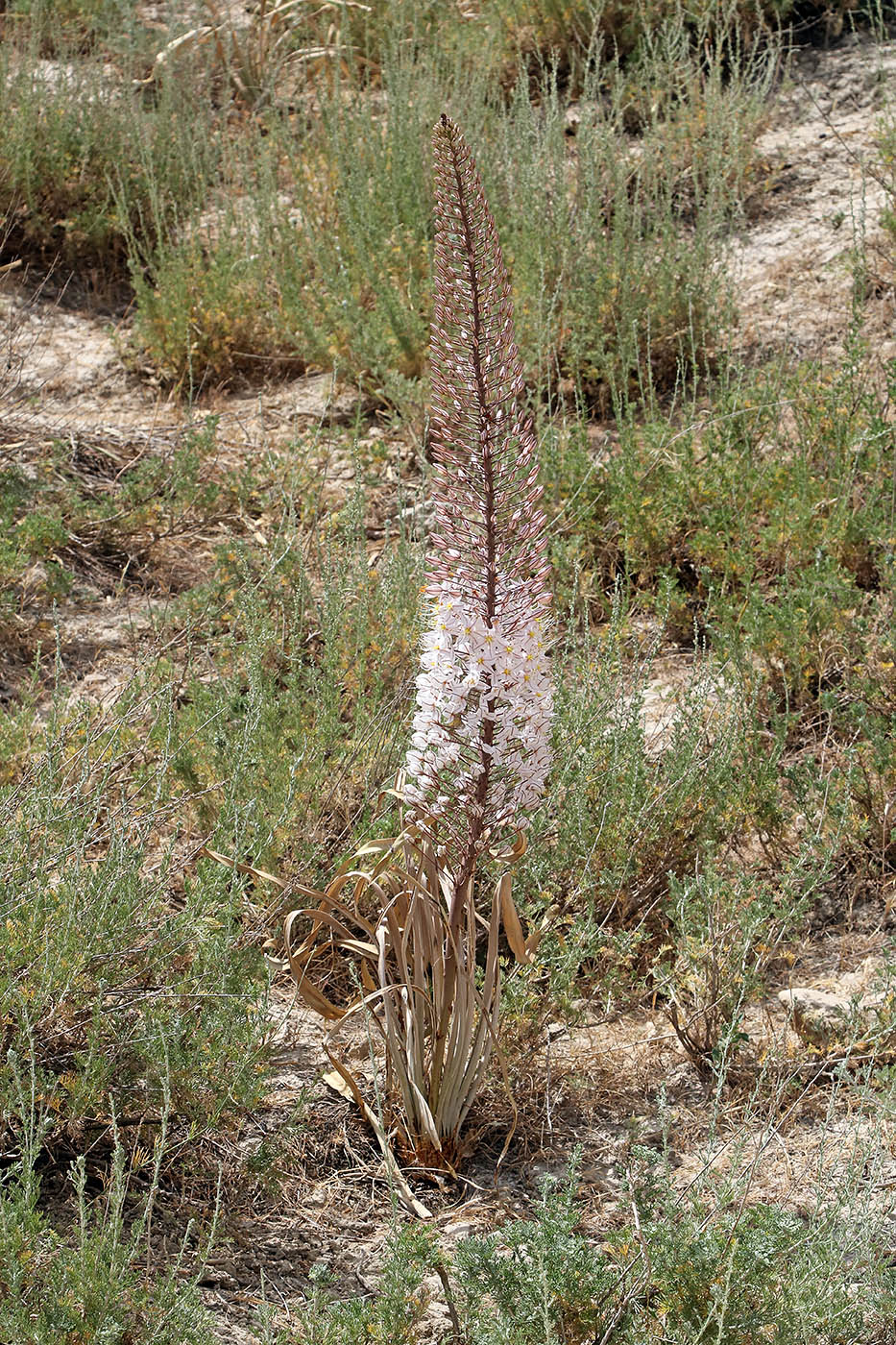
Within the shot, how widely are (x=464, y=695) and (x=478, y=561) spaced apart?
0.25 m

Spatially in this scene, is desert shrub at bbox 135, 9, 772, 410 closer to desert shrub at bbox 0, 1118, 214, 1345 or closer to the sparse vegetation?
the sparse vegetation

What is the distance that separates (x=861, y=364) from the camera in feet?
17.0

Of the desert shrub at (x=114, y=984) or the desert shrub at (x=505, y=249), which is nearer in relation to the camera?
the desert shrub at (x=114, y=984)

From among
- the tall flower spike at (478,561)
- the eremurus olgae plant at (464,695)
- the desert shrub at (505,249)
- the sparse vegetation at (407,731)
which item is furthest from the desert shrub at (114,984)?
the desert shrub at (505,249)

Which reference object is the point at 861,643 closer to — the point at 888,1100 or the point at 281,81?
the point at 888,1100

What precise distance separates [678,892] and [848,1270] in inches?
38.9

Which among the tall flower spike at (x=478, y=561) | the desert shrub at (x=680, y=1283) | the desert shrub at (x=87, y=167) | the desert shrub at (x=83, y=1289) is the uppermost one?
the desert shrub at (x=87, y=167)

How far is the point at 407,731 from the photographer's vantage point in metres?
3.47

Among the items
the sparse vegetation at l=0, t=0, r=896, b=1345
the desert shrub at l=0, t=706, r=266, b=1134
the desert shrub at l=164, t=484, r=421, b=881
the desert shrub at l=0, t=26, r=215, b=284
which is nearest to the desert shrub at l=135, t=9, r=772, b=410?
the sparse vegetation at l=0, t=0, r=896, b=1345

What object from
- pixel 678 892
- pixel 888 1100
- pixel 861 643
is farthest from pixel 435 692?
pixel 861 643

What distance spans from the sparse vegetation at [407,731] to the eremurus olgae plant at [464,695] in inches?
6.9

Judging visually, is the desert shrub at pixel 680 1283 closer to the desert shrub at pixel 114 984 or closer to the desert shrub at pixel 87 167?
the desert shrub at pixel 114 984

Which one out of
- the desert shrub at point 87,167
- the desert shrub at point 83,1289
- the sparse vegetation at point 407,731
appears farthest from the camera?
the desert shrub at point 87,167

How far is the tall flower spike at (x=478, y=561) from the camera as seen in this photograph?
217cm
